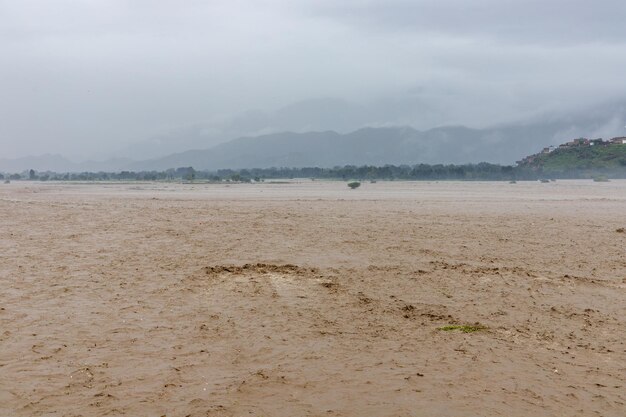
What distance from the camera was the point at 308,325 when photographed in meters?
9.59

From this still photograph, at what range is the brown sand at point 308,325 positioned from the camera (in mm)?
6852

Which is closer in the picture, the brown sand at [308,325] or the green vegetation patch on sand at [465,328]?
the brown sand at [308,325]

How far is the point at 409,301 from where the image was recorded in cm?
1103

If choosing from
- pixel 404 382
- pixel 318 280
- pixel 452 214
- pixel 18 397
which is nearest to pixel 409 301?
pixel 318 280

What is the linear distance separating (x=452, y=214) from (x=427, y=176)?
240 feet

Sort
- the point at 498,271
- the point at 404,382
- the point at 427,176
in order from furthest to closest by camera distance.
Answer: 1. the point at 427,176
2. the point at 498,271
3. the point at 404,382

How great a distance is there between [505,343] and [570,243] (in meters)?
10.6

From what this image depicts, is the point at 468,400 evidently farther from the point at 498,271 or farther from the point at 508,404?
the point at 498,271

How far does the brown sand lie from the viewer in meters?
6.85

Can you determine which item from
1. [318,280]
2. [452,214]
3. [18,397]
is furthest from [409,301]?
[452,214]

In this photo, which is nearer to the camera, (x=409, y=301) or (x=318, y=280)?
(x=409, y=301)

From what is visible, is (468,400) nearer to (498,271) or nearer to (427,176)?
(498,271)

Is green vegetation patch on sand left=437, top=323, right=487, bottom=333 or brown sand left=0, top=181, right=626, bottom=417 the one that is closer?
brown sand left=0, top=181, right=626, bottom=417

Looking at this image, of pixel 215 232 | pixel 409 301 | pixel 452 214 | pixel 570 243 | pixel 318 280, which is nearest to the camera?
pixel 409 301
